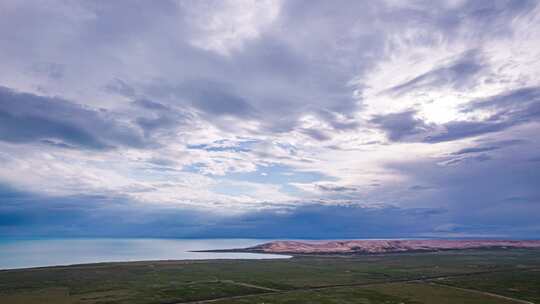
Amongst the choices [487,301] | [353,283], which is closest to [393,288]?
[353,283]

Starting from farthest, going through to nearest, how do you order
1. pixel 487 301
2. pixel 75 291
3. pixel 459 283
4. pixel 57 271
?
1. pixel 57 271
2. pixel 459 283
3. pixel 75 291
4. pixel 487 301

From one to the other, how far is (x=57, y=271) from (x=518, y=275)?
154574 millimetres

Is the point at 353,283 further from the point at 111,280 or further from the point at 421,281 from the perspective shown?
the point at 111,280

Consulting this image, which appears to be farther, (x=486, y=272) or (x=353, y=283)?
(x=486, y=272)

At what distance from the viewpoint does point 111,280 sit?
113 meters

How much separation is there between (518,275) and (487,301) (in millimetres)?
53997

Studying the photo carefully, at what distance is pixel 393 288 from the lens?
100625mm

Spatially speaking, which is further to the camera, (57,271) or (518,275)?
(57,271)

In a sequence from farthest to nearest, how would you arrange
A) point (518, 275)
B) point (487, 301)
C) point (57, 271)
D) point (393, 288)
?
point (57, 271), point (518, 275), point (393, 288), point (487, 301)

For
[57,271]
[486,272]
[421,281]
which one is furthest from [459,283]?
[57,271]

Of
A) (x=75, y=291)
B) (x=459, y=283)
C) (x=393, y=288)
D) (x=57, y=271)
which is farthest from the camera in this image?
(x=57, y=271)

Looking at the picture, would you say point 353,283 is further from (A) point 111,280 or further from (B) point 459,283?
Answer: (A) point 111,280

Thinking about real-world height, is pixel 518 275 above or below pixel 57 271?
below

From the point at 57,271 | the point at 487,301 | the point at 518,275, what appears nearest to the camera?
the point at 487,301
